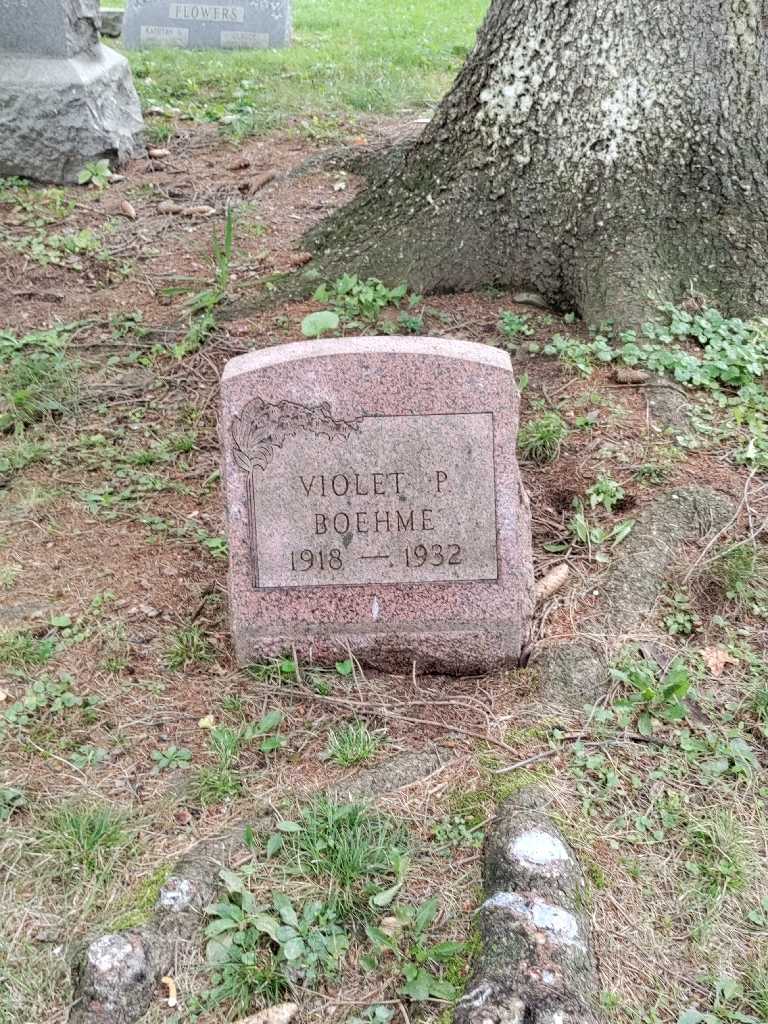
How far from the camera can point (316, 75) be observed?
778cm

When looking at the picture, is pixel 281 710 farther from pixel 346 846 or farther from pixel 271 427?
pixel 271 427

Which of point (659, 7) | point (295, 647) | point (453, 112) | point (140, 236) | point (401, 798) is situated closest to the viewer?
point (401, 798)

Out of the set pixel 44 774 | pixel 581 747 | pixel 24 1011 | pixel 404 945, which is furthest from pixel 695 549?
pixel 24 1011

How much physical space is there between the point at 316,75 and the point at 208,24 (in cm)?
191

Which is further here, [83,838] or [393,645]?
[393,645]

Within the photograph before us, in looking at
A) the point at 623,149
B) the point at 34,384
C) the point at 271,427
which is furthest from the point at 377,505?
the point at 623,149

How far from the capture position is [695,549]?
322cm

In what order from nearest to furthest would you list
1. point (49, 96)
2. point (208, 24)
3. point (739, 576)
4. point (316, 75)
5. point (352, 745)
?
point (352, 745) → point (739, 576) → point (49, 96) → point (316, 75) → point (208, 24)

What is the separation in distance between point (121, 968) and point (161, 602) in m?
→ 1.31

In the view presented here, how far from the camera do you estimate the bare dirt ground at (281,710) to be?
214cm

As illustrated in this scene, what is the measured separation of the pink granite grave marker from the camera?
2.70 meters

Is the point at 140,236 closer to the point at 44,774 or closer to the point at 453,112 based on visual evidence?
the point at 453,112

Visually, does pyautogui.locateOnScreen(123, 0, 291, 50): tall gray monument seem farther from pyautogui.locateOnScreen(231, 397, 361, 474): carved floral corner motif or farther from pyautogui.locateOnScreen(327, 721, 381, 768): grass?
pyautogui.locateOnScreen(327, 721, 381, 768): grass

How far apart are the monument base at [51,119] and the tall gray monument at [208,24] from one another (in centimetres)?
331
